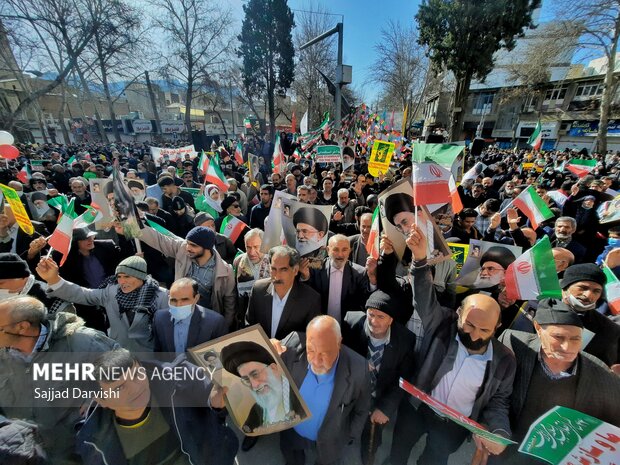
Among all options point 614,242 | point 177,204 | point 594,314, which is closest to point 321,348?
point 594,314

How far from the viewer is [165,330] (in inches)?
92.4

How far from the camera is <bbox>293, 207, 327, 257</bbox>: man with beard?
3209 millimetres

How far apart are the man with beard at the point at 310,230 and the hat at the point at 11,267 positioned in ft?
8.11

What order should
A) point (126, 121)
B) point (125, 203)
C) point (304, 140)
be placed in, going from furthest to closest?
point (126, 121), point (304, 140), point (125, 203)

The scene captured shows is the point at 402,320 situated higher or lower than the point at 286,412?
higher

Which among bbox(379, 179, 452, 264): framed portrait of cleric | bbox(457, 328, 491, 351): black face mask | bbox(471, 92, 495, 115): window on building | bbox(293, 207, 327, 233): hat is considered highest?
bbox(471, 92, 495, 115): window on building

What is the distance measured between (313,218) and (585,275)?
96.2 inches

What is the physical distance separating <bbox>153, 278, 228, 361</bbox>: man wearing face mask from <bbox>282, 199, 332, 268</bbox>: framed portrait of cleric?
1232 mm

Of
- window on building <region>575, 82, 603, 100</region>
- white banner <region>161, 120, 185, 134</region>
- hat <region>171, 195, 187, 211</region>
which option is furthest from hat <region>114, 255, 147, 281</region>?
white banner <region>161, 120, 185, 134</region>

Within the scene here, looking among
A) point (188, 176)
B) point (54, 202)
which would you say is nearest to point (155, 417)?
point (54, 202)

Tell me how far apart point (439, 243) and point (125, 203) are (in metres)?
3.28

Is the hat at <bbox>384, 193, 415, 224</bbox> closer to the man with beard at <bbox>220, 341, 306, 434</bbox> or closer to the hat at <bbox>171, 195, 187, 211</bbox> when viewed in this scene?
the man with beard at <bbox>220, 341, 306, 434</bbox>

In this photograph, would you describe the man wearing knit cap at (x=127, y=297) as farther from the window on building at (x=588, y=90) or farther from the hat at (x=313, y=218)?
the window on building at (x=588, y=90)

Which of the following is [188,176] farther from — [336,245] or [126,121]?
[126,121]
